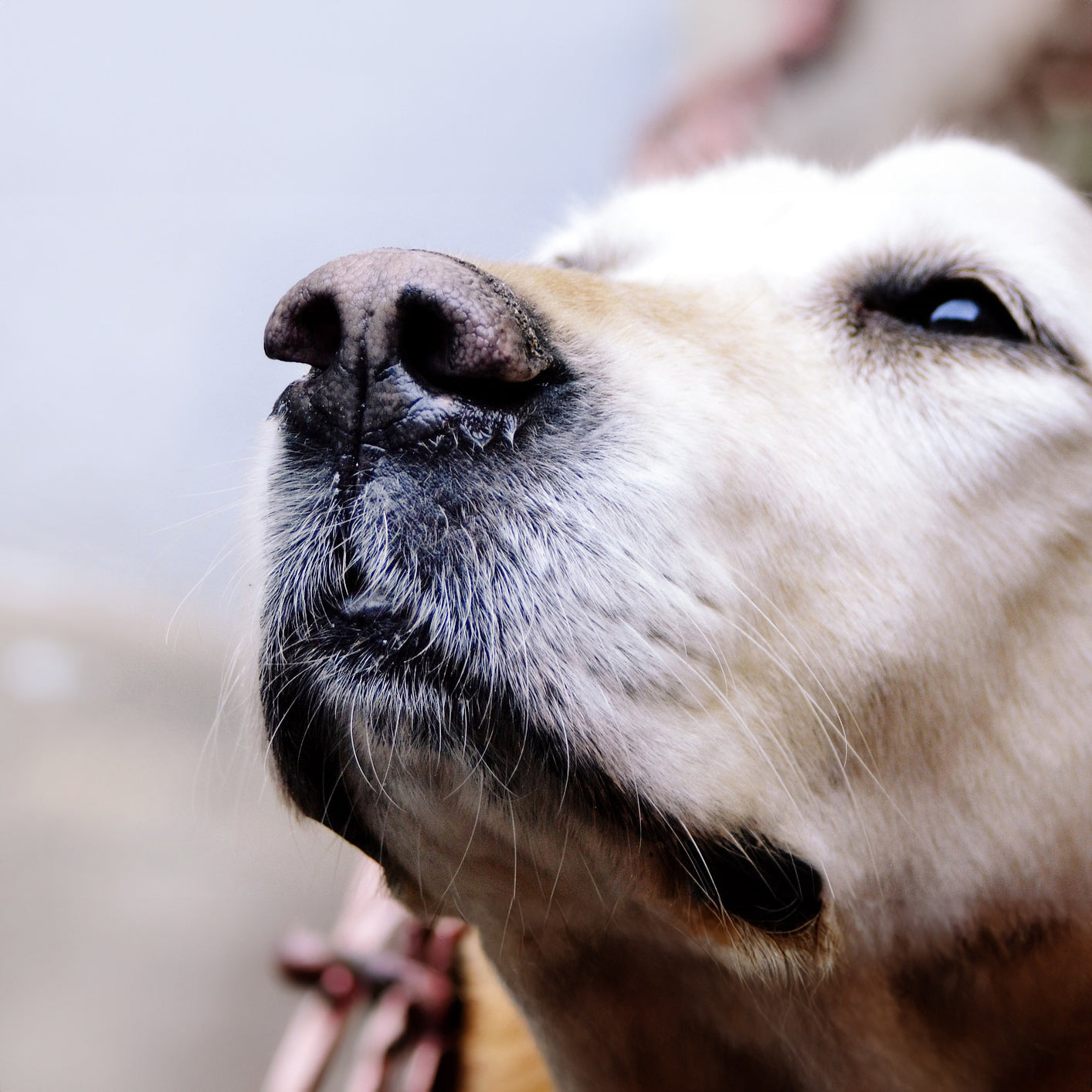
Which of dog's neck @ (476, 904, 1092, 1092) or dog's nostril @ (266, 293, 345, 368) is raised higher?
dog's nostril @ (266, 293, 345, 368)

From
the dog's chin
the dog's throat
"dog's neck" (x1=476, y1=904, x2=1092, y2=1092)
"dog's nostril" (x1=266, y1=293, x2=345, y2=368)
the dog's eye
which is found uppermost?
the dog's eye

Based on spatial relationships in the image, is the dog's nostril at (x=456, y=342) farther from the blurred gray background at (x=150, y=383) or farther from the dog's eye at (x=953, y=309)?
the dog's eye at (x=953, y=309)

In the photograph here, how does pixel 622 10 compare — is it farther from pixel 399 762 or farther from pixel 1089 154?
pixel 399 762

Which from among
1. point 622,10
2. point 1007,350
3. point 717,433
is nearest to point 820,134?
point 622,10

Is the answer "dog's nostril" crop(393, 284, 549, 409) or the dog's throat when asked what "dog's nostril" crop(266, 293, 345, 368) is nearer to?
"dog's nostril" crop(393, 284, 549, 409)

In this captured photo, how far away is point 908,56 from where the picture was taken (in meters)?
1.50

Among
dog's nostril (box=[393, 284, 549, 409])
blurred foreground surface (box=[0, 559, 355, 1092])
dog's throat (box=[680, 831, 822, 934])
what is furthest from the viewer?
blurred foreground surface (box=[0, 559, 355, 1092])

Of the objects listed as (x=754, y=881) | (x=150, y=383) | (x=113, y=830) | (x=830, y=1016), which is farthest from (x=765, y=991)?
(x=150, y=383)

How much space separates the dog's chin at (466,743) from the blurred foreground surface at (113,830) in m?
0.12

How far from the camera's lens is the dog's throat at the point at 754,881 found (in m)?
0.87

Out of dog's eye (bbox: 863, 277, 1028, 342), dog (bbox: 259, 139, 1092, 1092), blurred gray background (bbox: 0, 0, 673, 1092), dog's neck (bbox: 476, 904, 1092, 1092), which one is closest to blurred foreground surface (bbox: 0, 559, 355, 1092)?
blurred gray background (bbox: 0, 0, 673, 1092)

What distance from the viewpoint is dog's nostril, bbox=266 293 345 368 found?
30.2 inches

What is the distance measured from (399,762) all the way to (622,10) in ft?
3.12

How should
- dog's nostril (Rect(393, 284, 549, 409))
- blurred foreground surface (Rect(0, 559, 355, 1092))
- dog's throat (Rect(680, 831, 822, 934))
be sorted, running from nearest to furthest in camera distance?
dog's nostril (Rect(393, 284, 549, 409)), dog's throat (Rect(680, 831, 822, 934)), blurred foreground surface (Rect(0, 559, 355, 1092))
